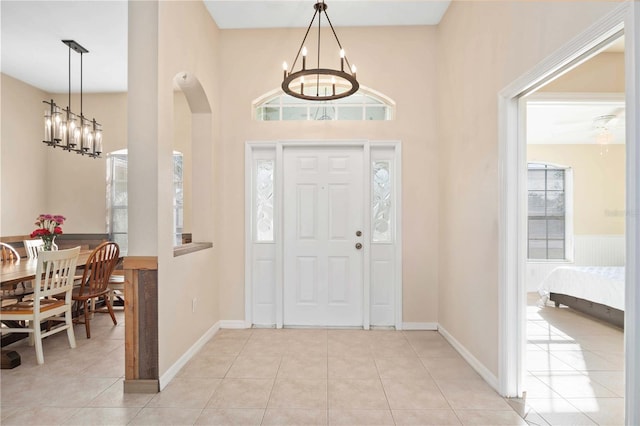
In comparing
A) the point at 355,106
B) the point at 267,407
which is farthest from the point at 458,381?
the point at 355,106

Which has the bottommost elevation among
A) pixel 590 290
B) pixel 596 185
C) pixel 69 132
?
pixel 590 290

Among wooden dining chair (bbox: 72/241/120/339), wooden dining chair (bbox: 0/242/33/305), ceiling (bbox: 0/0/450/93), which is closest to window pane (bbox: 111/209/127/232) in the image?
wooden dining chair (bbox: 0/242/33/305)

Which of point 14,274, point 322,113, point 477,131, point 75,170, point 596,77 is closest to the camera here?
point 596,77

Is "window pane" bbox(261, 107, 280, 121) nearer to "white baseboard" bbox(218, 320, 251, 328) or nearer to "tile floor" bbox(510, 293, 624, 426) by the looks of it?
"white baseboard" bbox(218, 320, 251, 328)

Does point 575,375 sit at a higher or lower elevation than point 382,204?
lower

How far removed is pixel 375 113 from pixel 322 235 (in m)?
1.53

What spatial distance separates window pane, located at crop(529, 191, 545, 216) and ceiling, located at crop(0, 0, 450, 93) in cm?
222

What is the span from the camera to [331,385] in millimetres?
2686

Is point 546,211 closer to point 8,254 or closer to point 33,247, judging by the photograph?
point 8,254

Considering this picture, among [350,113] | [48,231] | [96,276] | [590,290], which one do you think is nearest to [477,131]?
[590,290]

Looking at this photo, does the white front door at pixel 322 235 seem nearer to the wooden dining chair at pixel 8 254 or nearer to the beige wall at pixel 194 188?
the beige wall at pixel 194 188

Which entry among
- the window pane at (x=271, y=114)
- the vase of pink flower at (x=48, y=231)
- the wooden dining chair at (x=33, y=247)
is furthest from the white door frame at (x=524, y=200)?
the wooden dining chair at (x=33, y=247)

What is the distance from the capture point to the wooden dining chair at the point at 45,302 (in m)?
3.06

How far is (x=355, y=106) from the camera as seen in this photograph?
164 inches
